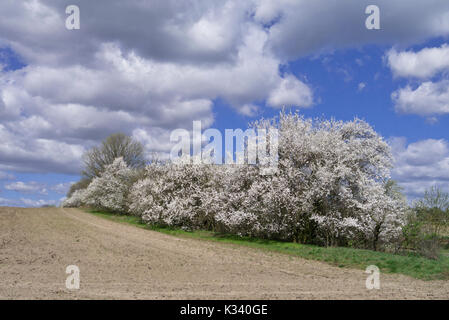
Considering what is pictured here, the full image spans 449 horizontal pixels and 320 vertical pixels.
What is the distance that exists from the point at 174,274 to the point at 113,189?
35.1 m

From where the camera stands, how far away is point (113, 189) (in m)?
46.0

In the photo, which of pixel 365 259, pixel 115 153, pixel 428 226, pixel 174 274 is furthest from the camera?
pixel 115 153

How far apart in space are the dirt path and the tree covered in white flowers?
24.1 metres

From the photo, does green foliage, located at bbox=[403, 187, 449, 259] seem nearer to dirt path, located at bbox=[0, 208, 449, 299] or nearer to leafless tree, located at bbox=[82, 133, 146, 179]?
dirt path, located at bbox=[0, 208, 449, 299]

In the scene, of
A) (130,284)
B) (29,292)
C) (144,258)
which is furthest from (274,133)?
(29,292)

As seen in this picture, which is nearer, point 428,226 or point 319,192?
point 319,192

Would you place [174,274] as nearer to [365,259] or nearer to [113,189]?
[365,259]

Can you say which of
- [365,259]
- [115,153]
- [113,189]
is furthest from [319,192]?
[115,153]

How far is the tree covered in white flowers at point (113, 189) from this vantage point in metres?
45.5

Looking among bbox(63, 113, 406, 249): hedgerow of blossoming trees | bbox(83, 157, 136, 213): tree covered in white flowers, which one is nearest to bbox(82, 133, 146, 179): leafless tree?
bbox(83, 157, 136, 213): tree covered in white flowers

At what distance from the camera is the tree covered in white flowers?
45.5 metres

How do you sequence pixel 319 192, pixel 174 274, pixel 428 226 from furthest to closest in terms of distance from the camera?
pixel 428 226 < pixel 319 192 < pixel 174 274

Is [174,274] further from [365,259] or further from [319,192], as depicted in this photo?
[319,192]

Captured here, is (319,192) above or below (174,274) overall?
above
